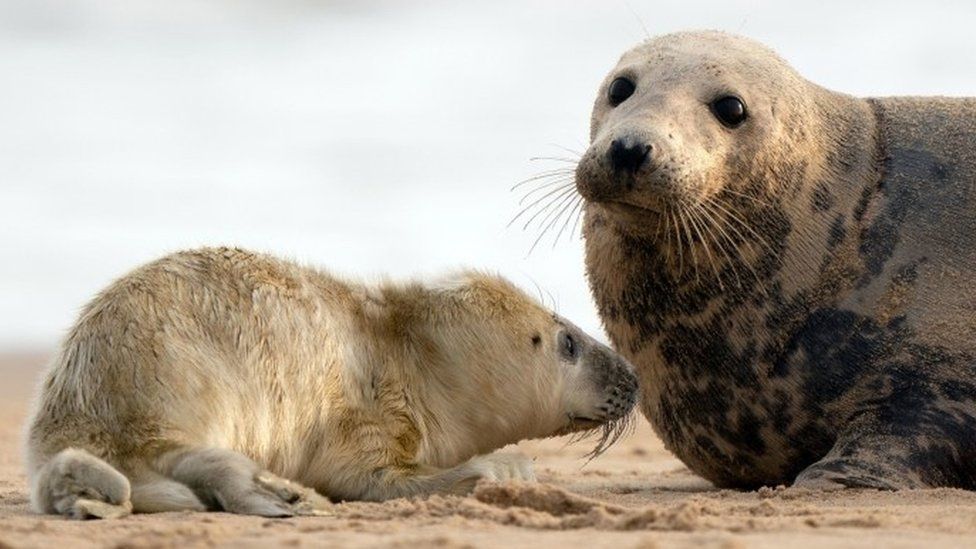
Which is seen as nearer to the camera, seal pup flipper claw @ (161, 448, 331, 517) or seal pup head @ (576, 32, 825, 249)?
seal pup flipper claw @ (161, 448, 331, 517)

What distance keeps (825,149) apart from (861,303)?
27.8 inches

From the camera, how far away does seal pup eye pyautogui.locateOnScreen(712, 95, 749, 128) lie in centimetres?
645

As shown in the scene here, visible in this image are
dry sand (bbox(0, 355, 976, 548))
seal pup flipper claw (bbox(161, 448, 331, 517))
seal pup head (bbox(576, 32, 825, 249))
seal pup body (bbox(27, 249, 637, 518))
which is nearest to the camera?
dry sand (bbox(0, 355, 976, 548))

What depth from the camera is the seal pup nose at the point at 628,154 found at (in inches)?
230

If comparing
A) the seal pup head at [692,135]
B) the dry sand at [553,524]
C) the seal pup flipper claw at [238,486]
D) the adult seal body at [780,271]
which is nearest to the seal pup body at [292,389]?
the seal pup flipper claw at [238,486]

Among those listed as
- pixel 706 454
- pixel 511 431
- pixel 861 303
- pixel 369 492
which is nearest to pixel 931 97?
pixel 861 303

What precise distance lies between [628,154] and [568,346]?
2.71 ft

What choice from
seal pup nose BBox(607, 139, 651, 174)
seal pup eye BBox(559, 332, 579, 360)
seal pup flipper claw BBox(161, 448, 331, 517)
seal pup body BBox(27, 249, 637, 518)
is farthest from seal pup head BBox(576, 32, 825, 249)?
seal pup flipper claw BBox(161, 448, 331, 517)

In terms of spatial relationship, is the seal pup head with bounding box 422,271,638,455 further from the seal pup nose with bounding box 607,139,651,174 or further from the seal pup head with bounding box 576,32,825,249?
the seal pup nose with bounding box 607,139,651,174

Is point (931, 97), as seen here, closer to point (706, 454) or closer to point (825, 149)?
point (825, 149)

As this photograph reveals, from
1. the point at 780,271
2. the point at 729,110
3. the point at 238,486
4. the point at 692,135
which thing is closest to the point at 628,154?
the point at 692,135

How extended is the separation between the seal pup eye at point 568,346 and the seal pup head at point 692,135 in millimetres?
490

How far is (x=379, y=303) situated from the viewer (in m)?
6.01

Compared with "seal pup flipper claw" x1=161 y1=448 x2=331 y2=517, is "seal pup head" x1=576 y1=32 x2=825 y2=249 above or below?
above
